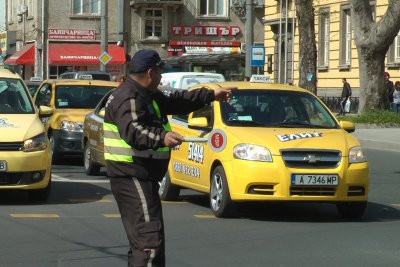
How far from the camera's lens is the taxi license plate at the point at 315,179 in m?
11.2

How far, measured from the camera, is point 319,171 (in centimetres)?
1123

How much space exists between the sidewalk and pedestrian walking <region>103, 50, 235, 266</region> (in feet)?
61.0

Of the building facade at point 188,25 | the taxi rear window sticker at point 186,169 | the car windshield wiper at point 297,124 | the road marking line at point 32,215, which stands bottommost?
the road marking line at point 32,215

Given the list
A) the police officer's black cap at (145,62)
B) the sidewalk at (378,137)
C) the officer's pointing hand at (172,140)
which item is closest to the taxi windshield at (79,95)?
the sidewalk at (378,137)

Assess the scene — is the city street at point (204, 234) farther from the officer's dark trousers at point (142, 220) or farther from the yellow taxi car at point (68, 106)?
the yellow taxi car at point (68, 106)

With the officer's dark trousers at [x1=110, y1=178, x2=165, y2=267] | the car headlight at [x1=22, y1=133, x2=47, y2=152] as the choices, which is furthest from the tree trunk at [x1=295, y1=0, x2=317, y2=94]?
the officer's dark trousers at [x1=110, y1=178, x2=165, y2=267]

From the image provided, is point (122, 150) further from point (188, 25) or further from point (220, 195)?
point (188, 25)

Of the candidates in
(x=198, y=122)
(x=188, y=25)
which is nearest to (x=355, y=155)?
(x=198, y=122)

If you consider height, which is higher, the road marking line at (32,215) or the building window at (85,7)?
the building window at (85,7)

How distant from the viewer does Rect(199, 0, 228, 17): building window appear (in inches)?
2534

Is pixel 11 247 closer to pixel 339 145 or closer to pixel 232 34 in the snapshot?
pixel 339 145

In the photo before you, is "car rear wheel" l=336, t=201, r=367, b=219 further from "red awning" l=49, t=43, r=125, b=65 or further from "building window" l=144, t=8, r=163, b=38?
"building window" l=144, t=8, r=163, b=38

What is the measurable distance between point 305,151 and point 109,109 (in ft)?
16.7

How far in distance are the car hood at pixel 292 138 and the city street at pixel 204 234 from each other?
2.95ft
